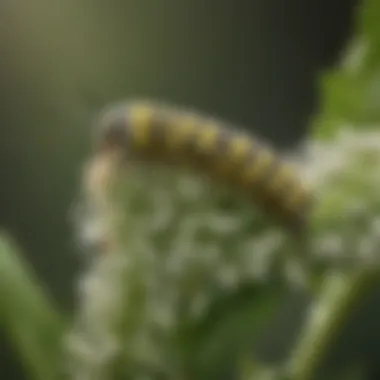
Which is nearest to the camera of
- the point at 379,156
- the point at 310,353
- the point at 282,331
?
the point at 379,156

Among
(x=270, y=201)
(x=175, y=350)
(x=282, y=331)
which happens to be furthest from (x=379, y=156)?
(x=282, y=331)

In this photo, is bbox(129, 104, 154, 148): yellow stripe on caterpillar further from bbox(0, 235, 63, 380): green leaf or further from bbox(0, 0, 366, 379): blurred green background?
bbox(0, 0, 366, 379): blurred green background

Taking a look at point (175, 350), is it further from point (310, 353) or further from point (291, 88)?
point (291, 88)

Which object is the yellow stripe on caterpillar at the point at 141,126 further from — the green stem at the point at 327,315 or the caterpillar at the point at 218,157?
the green stem at the point at 327,315

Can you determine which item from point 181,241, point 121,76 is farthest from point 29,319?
point 121,76

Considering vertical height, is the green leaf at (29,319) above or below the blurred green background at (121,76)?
below

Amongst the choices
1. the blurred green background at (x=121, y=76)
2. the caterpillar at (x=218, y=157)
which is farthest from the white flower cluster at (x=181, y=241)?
the blurred green background at (x=121, y=76)

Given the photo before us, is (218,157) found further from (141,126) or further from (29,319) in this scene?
(29,319)
